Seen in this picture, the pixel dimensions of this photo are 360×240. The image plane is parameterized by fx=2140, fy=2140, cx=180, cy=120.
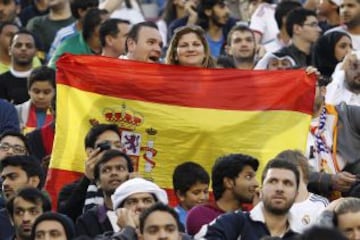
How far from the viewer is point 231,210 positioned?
16.5 meters

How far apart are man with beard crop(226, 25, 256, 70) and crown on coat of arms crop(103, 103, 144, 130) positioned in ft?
12.4

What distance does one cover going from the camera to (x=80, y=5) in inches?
942

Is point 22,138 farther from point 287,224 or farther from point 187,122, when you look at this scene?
point 287,224

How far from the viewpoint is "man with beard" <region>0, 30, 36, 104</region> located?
2175cm

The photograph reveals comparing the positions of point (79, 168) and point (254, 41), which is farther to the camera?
point (254, 41)

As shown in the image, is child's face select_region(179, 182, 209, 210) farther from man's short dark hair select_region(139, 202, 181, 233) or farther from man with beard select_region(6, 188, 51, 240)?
man's short dark hair select_region(139, 202, 181, 233)

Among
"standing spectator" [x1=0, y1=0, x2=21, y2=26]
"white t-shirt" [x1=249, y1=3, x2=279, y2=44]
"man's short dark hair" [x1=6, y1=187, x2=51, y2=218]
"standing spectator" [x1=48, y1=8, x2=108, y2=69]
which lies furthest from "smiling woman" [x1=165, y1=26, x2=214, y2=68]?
"standing spectator" [x1=0, y1=0, x2=21, y2=26]

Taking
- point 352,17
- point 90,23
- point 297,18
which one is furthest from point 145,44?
point 297,18

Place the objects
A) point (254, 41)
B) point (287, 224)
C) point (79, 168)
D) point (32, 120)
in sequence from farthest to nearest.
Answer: point (254, 41)
point (32, 120)
point (79, 168)
point (287, 224)

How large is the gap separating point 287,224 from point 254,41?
6.52m

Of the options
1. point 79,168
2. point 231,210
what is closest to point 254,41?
point 79,168

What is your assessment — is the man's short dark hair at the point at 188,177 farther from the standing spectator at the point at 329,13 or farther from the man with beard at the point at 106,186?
the standing spectator at the point at 329,13

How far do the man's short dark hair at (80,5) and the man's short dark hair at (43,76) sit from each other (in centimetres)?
326

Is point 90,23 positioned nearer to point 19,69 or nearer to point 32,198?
point 19,69
